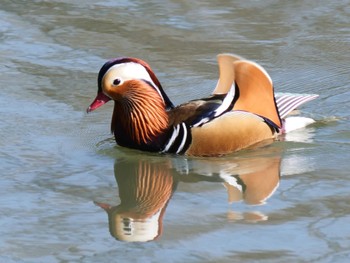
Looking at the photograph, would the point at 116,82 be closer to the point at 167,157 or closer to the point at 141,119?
the point at 141,119

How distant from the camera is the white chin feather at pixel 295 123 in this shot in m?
8.52

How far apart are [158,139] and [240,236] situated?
186 cm

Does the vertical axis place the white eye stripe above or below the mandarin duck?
above

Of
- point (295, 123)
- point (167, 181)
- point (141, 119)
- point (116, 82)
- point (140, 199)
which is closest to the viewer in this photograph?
point (140, 199)

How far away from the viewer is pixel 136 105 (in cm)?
819

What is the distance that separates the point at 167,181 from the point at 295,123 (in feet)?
4.59

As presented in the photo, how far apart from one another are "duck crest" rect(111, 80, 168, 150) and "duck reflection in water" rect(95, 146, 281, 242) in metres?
0.15

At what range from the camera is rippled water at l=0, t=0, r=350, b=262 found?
6.38 m

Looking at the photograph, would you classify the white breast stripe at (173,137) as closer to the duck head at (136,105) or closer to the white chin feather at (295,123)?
the duck head at (136,105)

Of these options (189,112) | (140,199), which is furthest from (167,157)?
Answer: (140,199)

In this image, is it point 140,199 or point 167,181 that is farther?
point 167,181

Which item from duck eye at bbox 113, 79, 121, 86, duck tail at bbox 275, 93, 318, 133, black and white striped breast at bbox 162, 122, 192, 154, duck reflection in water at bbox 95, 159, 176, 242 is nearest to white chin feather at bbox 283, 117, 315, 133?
duck tail at bbox 275, 93, 318, 133

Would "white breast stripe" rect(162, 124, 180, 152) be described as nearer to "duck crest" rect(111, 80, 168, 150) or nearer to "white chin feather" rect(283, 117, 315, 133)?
"duck crest" rect(111, 80, 168, 150)

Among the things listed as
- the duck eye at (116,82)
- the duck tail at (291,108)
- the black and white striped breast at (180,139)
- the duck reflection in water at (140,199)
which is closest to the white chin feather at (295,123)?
the duck tail at (291,108)
